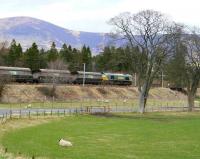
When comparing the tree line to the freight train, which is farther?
the tree line

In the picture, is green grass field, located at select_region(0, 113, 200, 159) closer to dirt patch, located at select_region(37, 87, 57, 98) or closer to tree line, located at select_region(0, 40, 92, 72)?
dirt patch, located at select_region(37, 87, 57, 98)

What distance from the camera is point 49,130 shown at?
4362cm

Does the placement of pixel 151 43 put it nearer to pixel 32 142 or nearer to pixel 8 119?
pixel 8 119

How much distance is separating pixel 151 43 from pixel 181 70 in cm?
1435

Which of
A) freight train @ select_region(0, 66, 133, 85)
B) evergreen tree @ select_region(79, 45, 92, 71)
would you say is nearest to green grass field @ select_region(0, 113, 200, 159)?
freight train @ select_region(0, 66, 133, 85)

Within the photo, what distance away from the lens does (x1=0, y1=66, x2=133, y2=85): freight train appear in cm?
10482

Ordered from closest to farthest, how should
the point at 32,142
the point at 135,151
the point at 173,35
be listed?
the point at 135,151 < the point at 32,142 < the point at 173,35

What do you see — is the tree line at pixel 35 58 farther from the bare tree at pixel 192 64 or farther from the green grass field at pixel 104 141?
the green grass field at pixel 104 141

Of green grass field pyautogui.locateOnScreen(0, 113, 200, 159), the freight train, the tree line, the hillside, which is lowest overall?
the hillside

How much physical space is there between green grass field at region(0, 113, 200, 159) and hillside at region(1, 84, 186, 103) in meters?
43.9

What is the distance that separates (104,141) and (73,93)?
74008 mm

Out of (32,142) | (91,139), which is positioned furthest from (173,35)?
(32,142)

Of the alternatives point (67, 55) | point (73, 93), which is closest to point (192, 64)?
point (73, 93)

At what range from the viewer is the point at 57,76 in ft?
373
